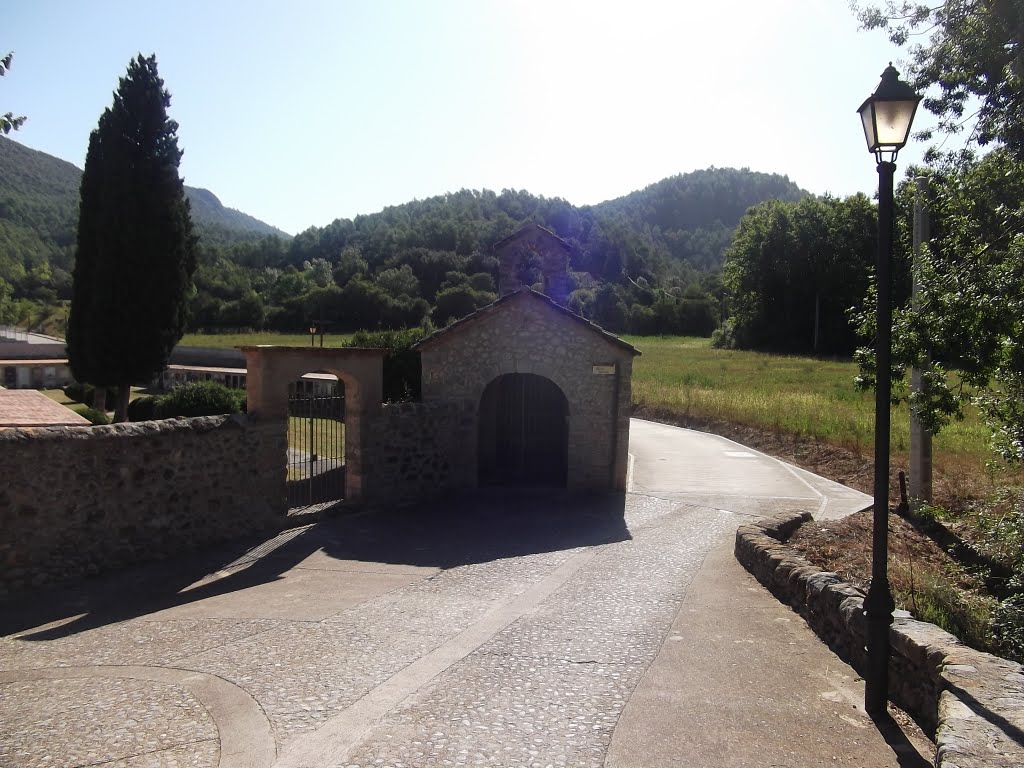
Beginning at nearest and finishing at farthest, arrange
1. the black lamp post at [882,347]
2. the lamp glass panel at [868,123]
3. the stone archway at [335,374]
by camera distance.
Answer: the black lamp post at [882,347] → the lamp glass panel at [868,123] → the stone archway at [335,374]

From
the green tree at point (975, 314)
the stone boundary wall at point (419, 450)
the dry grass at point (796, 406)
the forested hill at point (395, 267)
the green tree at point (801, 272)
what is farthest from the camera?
the forested hill at point (395, 267)

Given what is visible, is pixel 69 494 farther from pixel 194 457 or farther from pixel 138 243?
pixel 138 243

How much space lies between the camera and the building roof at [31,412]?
14305 millimetres

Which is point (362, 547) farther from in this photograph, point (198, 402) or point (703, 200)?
point (703, 200)

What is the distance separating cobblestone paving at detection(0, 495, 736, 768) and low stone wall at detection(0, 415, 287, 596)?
67.2 inches

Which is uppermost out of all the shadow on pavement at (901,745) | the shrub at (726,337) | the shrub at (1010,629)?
the shrub at (726,337)

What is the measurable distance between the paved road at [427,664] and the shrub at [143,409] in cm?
1704

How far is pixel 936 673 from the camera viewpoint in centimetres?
509

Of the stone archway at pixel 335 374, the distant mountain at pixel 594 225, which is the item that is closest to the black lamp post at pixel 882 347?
the stone archway at pixel 335 374

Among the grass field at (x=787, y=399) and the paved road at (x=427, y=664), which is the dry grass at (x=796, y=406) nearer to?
the grass field at (x=787, y=399)

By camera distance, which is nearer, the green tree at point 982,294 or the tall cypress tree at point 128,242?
the green tree at point 982,294

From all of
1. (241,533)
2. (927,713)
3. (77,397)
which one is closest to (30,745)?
(927,713)

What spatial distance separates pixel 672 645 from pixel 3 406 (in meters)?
15.7

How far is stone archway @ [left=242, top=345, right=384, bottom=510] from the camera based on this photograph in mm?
11367
